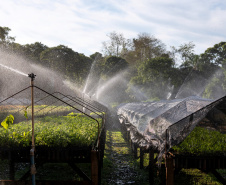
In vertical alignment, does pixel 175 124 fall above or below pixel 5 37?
below

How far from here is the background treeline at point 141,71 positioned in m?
31.4

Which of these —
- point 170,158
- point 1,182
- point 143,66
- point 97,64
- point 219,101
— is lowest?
point 1,182

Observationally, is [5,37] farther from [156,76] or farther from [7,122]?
[7,122]

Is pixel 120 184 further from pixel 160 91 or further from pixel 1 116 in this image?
pixel 160 91

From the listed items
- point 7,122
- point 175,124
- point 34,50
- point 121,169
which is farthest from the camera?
point 34,50

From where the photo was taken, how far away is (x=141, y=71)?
106ft

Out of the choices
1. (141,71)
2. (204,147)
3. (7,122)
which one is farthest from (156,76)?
(7,122)

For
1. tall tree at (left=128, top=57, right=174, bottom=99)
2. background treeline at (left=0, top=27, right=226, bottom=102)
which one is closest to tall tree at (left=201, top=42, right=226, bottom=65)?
background treeline at (left=0, top=27, right=226, bottom=102)

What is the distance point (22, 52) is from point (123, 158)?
34701 millimetres

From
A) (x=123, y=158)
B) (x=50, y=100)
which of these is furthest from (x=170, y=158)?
(x=50, y=100)

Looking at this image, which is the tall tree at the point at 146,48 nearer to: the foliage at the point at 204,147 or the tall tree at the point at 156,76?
the tall tree at the point at 156,76

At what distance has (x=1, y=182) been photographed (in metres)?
5.48

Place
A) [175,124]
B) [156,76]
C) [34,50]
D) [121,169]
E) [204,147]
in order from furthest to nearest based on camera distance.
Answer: [34,50] < [156,76] < [121,169] < [175,124] < [204,147]

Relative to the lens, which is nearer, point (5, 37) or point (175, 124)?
point (175, 124)
